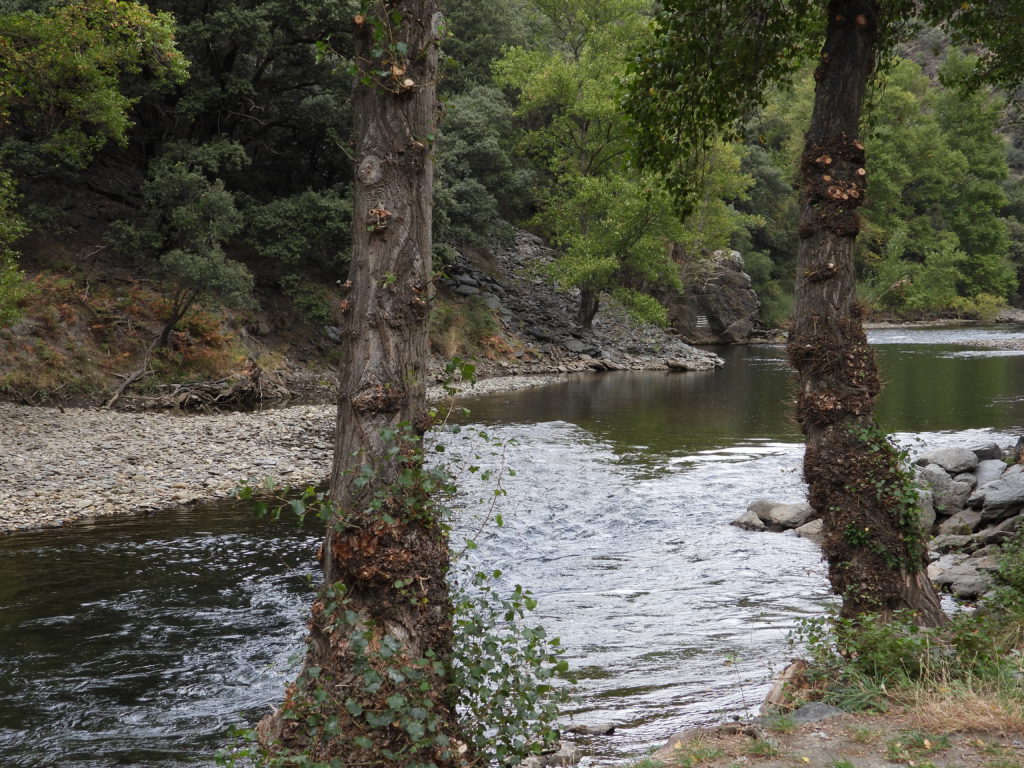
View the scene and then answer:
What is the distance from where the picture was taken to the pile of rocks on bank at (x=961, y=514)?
356 inches

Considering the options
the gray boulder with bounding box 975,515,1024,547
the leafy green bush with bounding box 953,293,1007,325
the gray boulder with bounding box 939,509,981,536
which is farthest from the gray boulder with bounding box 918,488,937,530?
the leafy green bush with bounding box 953,293,1007,325

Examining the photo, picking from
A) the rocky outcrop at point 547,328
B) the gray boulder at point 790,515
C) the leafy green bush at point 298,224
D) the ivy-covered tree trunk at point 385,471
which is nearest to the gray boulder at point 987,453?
the gray boulder at point 790,515

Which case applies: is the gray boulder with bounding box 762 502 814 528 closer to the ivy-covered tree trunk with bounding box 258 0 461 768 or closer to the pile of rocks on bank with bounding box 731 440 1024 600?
the pile of rocks on bank with bounding box 731 440 1024 600

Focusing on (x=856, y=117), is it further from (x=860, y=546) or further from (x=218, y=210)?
(x=218, y=210)

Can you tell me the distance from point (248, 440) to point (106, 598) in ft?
27.8

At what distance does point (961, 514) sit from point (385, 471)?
31.8ft

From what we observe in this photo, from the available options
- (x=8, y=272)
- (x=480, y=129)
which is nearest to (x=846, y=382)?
(x=8, y=272)

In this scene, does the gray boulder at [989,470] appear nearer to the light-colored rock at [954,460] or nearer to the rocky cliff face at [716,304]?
the light-colored rock at [954,460]

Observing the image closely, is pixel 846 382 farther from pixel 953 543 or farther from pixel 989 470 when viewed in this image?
pixel 989 470

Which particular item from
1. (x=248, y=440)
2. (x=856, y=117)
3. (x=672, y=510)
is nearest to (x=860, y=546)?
(x=856, y=117)

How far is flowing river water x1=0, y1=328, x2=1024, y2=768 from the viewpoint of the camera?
6.28 metres

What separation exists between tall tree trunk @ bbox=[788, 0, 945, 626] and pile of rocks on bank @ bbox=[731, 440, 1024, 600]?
9.17 feet

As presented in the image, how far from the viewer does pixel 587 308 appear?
3875cm

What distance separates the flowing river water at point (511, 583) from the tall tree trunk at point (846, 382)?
4.62 feet
